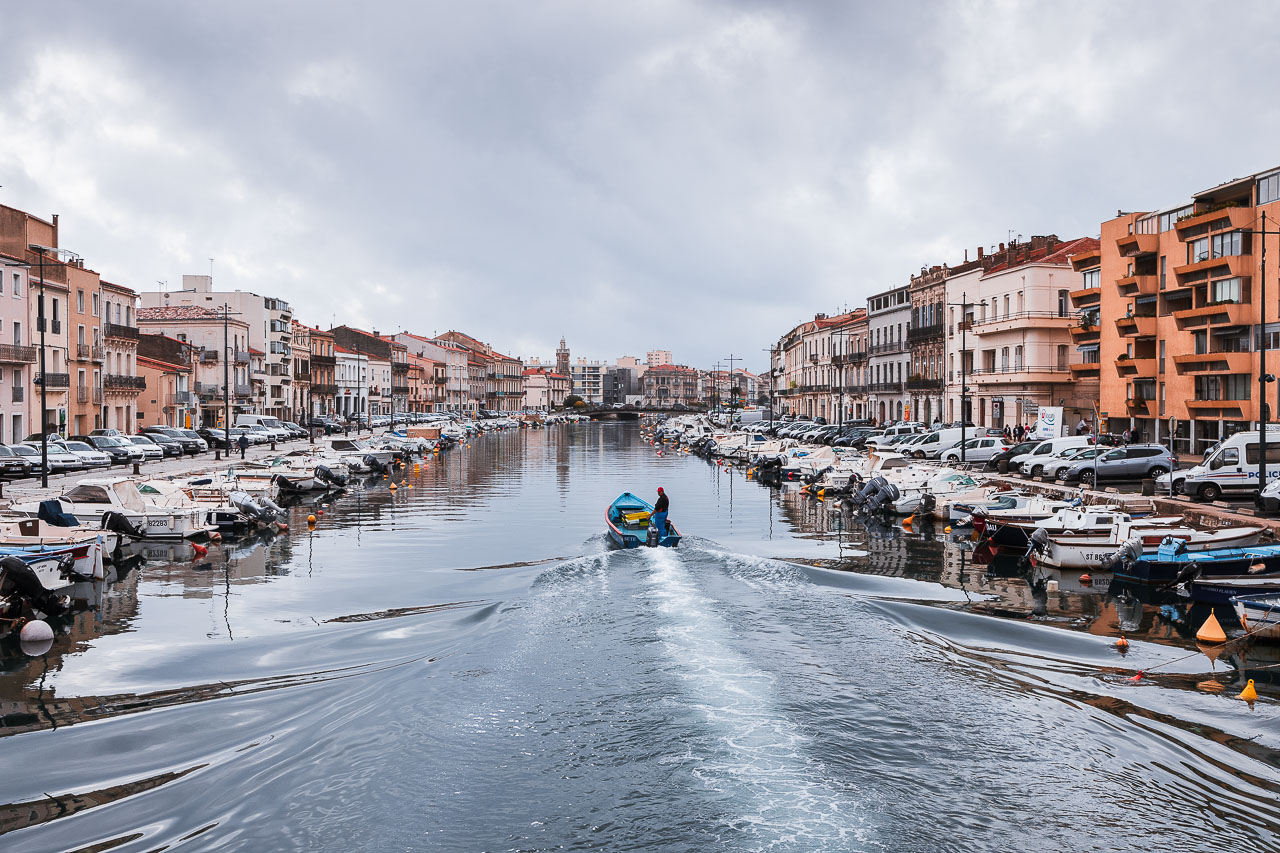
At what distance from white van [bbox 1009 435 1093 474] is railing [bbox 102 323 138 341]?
2269 inches

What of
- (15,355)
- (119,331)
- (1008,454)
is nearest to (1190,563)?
(1008,454)

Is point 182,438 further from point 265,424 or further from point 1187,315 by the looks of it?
point 1187,315

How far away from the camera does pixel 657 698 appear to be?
14969 mm

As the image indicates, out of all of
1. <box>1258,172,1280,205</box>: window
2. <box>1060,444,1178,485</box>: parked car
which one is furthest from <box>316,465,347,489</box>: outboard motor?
<box>1258,172,1280,205</box>: window

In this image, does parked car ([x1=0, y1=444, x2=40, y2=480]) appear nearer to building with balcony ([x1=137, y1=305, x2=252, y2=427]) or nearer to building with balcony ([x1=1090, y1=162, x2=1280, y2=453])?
building with balcony ([x1=137, y1=305, x2=252, y2=427])

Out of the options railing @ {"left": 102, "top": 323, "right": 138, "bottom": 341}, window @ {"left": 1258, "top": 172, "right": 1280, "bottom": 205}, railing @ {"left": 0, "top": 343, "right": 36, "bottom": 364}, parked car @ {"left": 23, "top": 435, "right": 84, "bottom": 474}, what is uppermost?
window @ {"left": 1258, "top": 172, "right": 1280, "bottom": 205}

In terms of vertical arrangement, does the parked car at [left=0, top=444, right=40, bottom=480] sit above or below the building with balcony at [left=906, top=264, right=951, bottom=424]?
below

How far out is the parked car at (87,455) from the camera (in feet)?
160

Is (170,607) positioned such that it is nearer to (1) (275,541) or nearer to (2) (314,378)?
(1) (275,541)

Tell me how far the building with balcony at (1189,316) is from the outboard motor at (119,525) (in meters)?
41.6

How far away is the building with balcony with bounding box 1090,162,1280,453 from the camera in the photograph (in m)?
45.0

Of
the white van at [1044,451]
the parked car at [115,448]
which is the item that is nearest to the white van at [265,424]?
the parked car at [115,448]

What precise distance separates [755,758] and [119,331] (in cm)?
6840

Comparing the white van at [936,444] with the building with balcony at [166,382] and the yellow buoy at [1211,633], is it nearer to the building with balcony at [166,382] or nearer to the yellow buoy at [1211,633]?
the yellow buoy at [1211,633]
